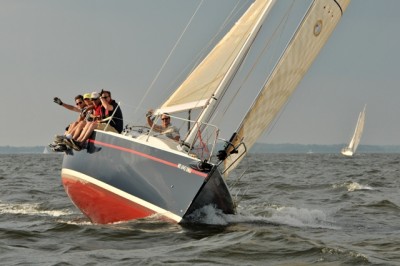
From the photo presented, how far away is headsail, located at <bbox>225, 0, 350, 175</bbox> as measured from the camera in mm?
11281

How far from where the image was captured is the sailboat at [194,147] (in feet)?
34.0

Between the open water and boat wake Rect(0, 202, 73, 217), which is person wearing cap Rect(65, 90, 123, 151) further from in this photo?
A: boat wake Rect(0, 202, 73, 217)

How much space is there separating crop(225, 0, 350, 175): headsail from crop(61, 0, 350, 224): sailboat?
0.05 feet

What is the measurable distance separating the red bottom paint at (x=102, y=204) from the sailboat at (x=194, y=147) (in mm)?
18

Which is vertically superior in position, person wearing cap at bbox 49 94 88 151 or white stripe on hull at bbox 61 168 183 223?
person wearing cap at bbox 49 94 88 151

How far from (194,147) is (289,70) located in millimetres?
2065

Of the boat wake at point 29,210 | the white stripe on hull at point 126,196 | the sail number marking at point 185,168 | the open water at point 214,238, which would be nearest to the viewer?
the open water at point 214,238

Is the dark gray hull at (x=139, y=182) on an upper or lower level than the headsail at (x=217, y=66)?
lower

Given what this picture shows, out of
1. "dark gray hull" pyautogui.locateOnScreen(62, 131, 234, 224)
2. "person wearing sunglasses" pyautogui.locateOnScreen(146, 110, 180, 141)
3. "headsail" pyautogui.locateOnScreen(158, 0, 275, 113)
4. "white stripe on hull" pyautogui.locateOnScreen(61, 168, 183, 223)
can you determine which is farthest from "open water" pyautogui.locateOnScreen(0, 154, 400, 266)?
"headsail" pyautogui.locateOnScreen(158, 0, 275, 113)

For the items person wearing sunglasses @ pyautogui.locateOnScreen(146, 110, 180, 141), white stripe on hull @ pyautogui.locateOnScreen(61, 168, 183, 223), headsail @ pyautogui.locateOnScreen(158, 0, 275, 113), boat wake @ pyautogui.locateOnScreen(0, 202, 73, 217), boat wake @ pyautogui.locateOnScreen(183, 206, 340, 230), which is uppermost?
headsail @ pyautogui.locateOnScreen(158, 0, 275, 113)

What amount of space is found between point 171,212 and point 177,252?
202 centimetres

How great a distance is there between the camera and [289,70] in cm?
1143

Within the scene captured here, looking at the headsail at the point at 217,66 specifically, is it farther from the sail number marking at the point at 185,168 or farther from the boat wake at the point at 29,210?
the boat wake at the point at 29,210

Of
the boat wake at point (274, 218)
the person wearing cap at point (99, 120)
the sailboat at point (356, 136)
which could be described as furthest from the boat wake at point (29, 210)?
the sailboat at point (356, 136)
